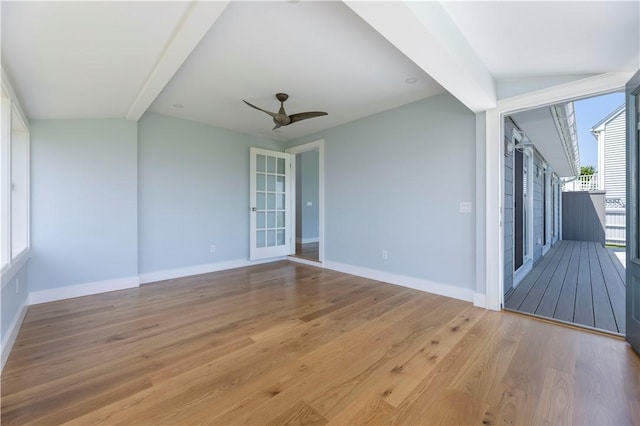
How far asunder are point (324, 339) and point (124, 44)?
2637mm

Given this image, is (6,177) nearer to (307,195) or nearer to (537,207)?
(307,195)

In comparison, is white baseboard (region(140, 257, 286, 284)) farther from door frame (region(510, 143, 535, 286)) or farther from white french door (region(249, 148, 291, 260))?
door frame (region(510, 143, 535, 286))

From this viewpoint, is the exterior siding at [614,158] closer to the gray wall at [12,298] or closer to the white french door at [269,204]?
the white french door at [269,204]

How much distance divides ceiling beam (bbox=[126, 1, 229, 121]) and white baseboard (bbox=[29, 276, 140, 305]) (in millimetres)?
2325

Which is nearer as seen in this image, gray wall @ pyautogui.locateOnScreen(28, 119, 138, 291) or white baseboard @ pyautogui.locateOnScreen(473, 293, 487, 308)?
white baseboard @ pyautogui.locateOnScreen(473, 293, 487, 308)

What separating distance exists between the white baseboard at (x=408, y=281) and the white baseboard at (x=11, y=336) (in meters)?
Answer: 3.60

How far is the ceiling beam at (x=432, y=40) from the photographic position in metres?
1.49

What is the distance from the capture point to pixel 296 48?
2.27 m

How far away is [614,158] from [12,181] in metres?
12.9

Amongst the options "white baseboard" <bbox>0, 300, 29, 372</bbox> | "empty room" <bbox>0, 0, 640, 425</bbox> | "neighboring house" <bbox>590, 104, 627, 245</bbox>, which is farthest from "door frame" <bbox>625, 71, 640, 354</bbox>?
"neighboring house" <bbox>590, 104, 627, 245</bbox>

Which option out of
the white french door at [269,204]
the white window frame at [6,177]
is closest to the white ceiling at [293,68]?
the white french door at [269,204]

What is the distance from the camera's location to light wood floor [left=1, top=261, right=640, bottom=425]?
1400 mm

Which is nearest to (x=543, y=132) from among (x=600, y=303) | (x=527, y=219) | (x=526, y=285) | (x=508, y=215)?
(x=527, y=219)

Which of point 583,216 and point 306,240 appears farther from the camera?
point 583,216
